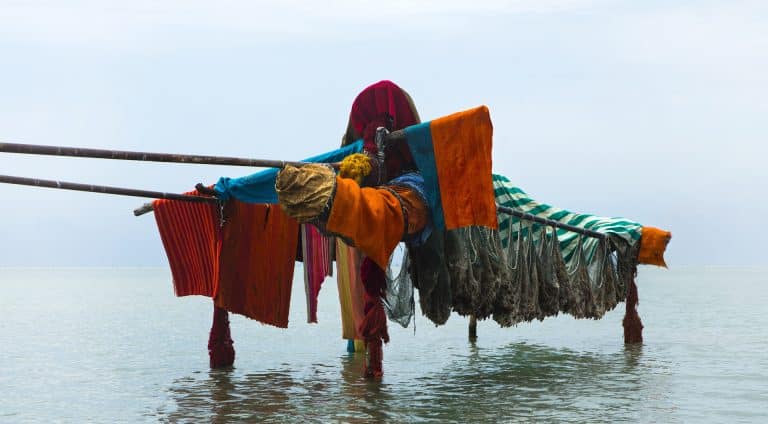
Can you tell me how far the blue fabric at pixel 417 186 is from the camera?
454 inches

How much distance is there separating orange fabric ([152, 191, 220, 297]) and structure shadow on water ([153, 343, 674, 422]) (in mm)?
1451

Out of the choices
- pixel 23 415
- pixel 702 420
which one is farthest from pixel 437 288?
pixel 23 415

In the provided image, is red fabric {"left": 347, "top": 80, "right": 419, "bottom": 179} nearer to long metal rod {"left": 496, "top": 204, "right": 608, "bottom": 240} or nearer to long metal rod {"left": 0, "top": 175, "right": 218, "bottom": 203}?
long metal rod {"left": 496, "top": 204, "right": 608, "bottom": 240}

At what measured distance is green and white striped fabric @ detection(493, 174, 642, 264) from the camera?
14562 mm

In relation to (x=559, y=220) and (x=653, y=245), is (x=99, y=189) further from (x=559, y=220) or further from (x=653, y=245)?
(x=653, y=245)

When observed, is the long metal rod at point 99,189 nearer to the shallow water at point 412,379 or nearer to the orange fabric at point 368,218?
→ the shallow water at point 412,379

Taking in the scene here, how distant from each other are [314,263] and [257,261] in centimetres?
97

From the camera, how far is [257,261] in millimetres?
13828

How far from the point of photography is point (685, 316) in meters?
34.0

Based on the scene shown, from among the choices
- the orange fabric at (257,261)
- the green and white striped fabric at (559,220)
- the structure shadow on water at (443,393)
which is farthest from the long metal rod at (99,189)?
the green and white striped fabric at (559,220)

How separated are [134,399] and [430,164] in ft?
16.6

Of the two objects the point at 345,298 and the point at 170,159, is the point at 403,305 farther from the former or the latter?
the point at 170,159

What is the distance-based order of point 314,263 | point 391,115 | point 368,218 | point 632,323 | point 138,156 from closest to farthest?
point 138,156, point 368,218, point 391,115, point 314,263, point 632,323

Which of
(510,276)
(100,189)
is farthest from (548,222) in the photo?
(100,189)
